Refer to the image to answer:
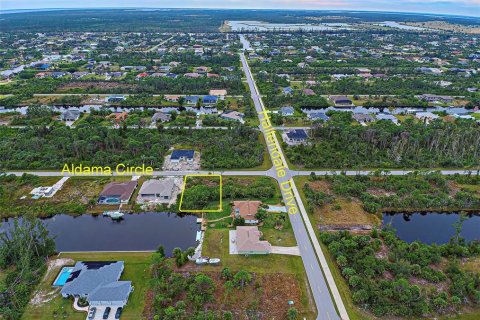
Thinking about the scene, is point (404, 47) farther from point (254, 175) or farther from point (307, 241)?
point (307, 241)

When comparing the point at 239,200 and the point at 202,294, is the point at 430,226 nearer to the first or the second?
the point at 239,200

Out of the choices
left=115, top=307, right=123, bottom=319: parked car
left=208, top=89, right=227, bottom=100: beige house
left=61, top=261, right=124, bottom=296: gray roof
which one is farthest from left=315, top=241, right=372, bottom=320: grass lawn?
left=208, top=89, right=227, bottom=100: beige house

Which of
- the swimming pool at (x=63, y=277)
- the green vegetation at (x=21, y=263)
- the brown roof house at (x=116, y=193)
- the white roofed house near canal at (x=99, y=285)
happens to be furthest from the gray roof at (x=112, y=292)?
the brown roof house at (x=116, y=193)

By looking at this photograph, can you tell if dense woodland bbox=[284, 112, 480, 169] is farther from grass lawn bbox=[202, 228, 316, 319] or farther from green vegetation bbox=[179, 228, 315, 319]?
green vegetation bbox=[179, 228, 315, 319]

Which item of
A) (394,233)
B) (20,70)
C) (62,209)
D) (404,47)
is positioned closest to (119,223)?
(62,209)

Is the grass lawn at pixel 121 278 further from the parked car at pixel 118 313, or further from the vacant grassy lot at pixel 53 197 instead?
the vacant grassy lot at pixel 53 197
